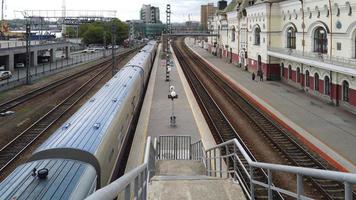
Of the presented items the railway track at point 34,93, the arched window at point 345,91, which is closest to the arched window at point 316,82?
the arched window at point 345,91

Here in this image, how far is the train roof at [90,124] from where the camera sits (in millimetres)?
9539

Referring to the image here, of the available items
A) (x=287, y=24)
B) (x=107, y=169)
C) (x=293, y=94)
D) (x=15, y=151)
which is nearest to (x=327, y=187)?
(x=107, y=169)

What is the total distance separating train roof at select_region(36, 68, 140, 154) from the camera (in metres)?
9.54

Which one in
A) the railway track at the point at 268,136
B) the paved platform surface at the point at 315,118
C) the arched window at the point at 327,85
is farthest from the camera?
the arched window at the point at 327,85

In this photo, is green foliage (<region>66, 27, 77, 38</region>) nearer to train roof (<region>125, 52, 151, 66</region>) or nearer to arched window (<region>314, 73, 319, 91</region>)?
train roof (<region>125, 52, 151, 66</region>)

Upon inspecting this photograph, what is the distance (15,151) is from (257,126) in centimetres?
1235

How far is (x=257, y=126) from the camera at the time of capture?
2197 centimetres

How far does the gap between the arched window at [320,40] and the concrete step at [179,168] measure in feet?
70.4

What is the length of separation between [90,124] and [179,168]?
123 inches

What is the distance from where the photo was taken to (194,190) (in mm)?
7125

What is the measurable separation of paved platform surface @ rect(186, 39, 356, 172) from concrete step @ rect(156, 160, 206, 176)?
613 centimetres

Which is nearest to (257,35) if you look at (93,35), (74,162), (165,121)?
(165,121)

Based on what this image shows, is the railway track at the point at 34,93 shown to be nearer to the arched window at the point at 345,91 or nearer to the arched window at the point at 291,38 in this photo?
the arched window at the point at 345,91

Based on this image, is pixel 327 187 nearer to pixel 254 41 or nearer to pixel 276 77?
pixel 276 77
